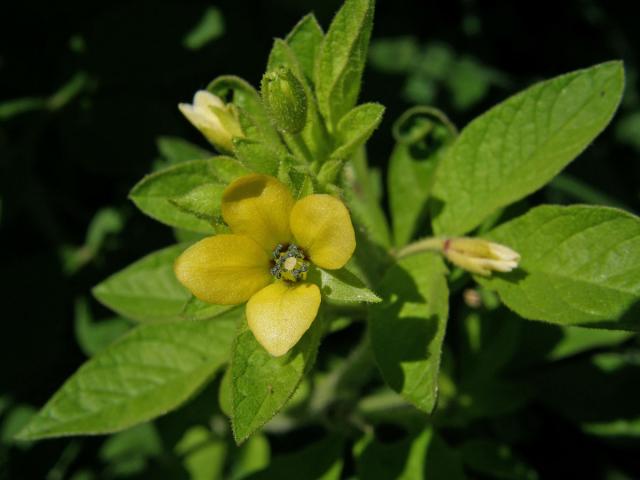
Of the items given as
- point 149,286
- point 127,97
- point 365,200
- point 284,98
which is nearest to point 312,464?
point 149,286

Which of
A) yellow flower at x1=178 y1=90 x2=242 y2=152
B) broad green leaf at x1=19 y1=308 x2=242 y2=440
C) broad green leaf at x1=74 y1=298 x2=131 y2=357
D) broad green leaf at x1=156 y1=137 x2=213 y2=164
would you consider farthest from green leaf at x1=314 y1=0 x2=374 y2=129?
broad green leaf at x1=74 y1=298 x2=131 y2=357

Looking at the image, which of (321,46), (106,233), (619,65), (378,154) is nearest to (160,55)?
(106,233)

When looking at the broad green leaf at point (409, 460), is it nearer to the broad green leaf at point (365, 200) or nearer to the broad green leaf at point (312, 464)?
the broad green leaf at point (312, 464)

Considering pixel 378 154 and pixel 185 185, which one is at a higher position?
pixel 185 185

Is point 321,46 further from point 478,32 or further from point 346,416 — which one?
point 478,32

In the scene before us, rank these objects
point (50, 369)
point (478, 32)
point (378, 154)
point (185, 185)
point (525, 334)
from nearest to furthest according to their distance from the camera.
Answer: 1. point (185, 185)
2. point (525, 334)
3. point (50, 369)
4. point (378, 154)
5. point (478, 32)

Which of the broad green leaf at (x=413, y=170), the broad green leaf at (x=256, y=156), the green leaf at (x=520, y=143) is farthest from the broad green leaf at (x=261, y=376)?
the broad green leaf at (x=413, y=170)
